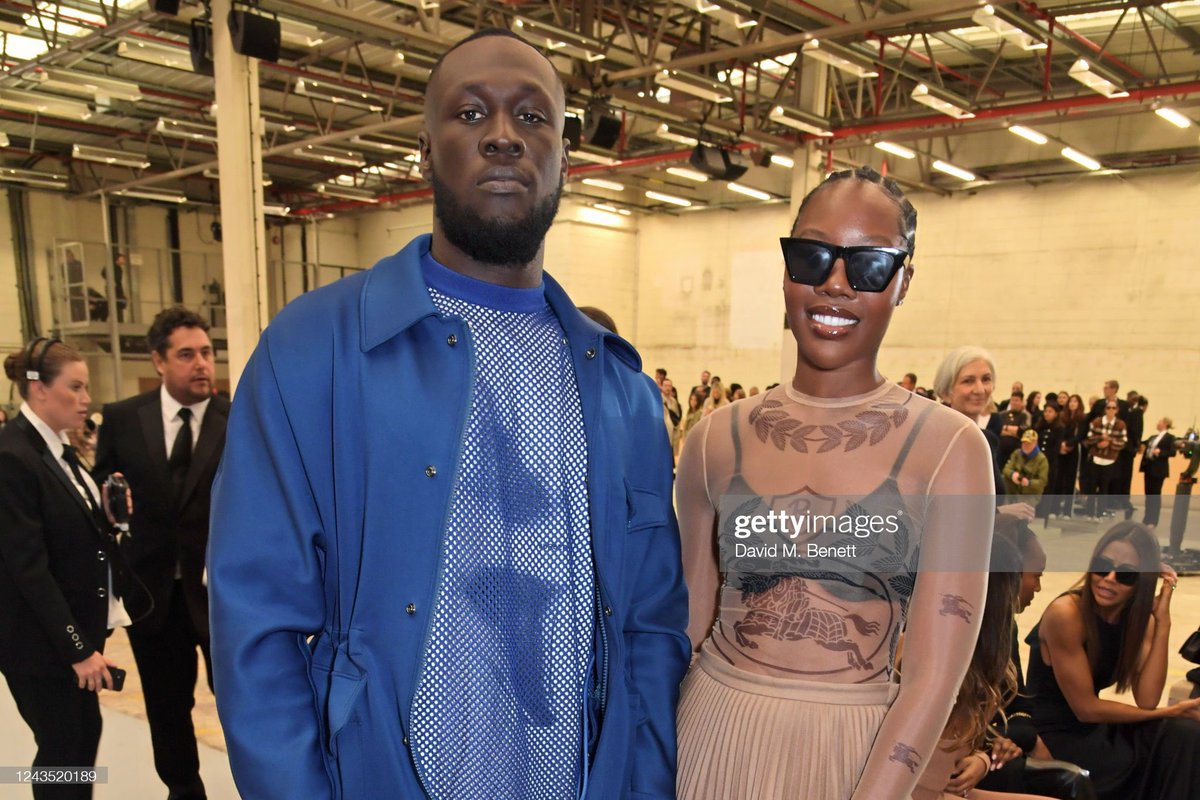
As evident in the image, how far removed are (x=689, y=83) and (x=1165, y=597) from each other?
326 inches

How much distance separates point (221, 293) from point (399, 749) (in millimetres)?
20378

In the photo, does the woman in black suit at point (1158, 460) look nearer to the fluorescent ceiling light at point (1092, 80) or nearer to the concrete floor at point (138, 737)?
the concrete floor at point (138, 737)

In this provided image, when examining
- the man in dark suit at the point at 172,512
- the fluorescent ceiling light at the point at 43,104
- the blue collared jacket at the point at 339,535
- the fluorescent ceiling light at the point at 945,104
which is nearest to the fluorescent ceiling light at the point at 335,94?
the fluorescent ceiling light at the point at 43,104

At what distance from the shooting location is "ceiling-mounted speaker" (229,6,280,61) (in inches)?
264

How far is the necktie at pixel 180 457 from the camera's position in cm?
325

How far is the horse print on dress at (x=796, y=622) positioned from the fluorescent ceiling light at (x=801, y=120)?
10.3 meters

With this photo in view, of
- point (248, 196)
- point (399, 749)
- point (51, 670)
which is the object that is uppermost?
point (248, 196)

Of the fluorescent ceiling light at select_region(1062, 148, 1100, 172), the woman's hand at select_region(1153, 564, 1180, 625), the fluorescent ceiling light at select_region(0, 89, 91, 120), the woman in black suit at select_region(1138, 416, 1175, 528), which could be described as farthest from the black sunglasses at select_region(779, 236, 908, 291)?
the fluorescent ceiling light at select_region(1062, 148, 1100, 172)

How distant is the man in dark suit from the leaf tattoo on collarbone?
251cm

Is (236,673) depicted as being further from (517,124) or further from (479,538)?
(517,124)

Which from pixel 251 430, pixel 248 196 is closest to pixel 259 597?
pixel 251 430

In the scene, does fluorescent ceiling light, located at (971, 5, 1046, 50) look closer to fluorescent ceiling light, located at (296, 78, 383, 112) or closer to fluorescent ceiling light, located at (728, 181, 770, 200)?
fluorescent ceiling light, located at (296, 78, 383, 112)

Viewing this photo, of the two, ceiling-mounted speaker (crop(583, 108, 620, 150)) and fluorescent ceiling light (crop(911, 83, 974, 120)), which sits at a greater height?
fluorescent ceiling light (crop(911, 83, 974, 120))

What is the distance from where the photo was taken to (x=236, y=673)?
3.71ft
